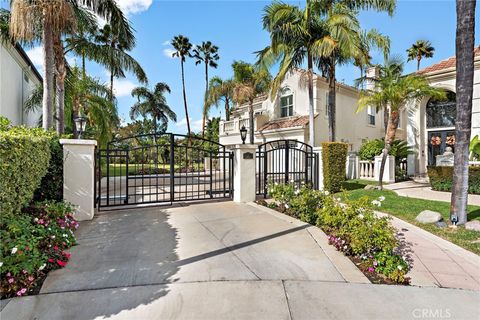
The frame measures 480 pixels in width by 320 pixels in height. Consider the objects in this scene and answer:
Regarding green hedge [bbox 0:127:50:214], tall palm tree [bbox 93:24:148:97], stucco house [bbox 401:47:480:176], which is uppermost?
tall palm tree [bbox 93:24:148:97]

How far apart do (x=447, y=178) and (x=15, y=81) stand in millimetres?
19896

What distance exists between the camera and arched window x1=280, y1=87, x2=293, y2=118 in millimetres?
18922

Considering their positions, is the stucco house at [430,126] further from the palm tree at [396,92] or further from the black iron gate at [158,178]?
the black iron gate at [158,178]

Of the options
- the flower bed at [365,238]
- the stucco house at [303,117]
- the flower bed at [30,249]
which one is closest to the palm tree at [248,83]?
the stucco house at [303,117]

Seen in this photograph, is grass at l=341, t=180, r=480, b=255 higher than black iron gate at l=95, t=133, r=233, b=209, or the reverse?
black iron gate at l=95, t=133, r=233, b=209

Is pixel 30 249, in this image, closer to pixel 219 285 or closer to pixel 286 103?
pixel 219 285

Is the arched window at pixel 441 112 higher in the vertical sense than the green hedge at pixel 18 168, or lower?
higher

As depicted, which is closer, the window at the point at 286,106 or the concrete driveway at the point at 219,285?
the concrete driveway at the point at 219,285

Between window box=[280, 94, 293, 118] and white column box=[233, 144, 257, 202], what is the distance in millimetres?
10808

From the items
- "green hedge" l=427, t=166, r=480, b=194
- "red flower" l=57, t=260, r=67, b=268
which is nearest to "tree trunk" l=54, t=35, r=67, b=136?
"red flower" l=57, t=260, r=67, b=268

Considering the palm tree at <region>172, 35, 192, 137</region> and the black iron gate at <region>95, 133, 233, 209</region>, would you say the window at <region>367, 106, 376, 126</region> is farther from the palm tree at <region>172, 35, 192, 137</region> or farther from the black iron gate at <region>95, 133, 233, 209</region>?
the palm tree at <region>172, 35, 192, 137</region>

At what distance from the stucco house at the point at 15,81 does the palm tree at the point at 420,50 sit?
36.3 m

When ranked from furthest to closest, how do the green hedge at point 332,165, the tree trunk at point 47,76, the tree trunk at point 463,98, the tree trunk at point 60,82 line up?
1. the green hedge at point 332,165
2. the tree trunk at point 60,82
3. the tree trunk at point 47,76
4. the tree trunk at point 463,98

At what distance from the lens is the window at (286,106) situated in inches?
746
